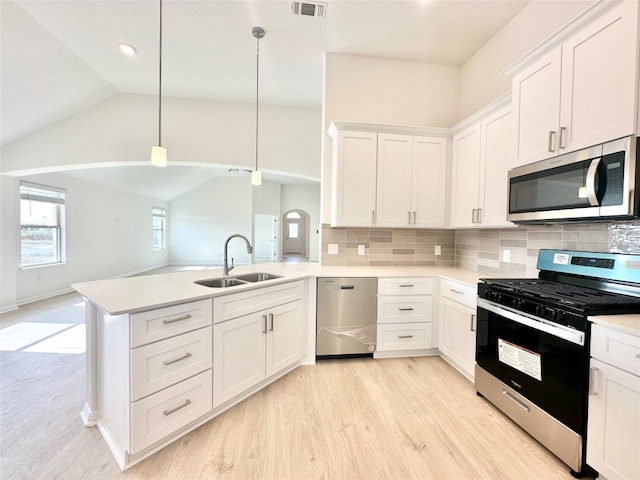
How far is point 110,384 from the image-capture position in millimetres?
1603

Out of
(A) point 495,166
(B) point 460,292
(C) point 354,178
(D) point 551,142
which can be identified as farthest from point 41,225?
(D) point 551,142

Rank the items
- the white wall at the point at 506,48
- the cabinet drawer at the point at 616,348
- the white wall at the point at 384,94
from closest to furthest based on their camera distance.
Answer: the cabinet drawer at the point at 616,348, the white wall at the point at 506,48, the white wall at the point at 384,94

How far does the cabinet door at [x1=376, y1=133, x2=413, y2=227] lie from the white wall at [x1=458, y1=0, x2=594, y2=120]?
98 centimetres

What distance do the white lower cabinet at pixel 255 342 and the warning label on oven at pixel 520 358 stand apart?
62.6 inches

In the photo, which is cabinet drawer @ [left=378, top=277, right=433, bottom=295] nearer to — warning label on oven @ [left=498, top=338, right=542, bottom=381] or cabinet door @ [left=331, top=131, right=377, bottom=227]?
cabinet door @ [left=331, top=131, right=377, bottom=227]

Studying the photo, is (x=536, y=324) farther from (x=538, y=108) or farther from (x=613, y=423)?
(x=538, y=108)

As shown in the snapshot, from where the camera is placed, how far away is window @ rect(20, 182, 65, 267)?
15.6 feet

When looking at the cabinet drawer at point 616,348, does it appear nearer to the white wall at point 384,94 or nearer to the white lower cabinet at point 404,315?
the white lower cabinet at point 404,315

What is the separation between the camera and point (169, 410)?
1.57 metres

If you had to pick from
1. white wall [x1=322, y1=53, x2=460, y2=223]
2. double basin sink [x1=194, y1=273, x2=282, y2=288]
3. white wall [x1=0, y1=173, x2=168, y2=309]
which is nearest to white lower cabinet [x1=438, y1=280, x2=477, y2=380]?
white wall [x1=322, y1=53, x2=460, y2=223]

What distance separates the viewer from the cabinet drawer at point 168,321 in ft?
4.68

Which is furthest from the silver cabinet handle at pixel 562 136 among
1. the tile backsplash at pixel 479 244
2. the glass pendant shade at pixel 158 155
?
the glass pendant shade at pixel 158 155

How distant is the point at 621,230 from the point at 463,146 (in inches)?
59.7

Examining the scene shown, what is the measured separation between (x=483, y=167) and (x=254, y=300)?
7.77ft
